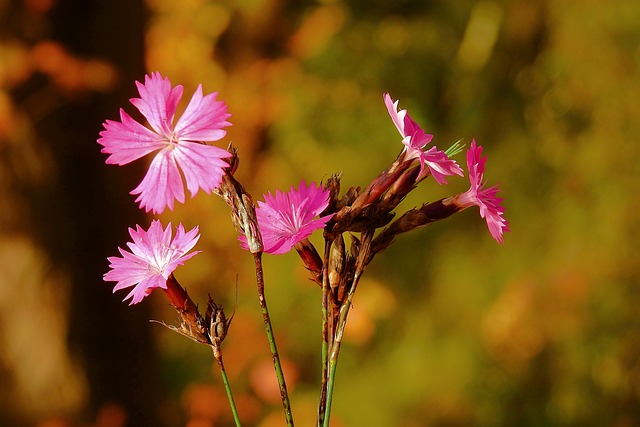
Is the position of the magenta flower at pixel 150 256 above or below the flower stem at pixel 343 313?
above

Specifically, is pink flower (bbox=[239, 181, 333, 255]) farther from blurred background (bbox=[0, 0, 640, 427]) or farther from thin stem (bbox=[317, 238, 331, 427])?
blurred background (bbox=[0, 0, 640, 427])

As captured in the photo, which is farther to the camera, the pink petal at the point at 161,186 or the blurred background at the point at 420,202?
the blurred background at the point at 420,202

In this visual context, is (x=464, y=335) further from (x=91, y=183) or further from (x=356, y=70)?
(x=91, y=183)

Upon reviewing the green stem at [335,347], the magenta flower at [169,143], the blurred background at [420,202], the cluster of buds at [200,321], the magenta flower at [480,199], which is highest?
the blurred background at [420,202]

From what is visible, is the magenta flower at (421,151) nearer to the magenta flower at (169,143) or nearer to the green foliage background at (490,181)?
the magenta flower at (169,143)

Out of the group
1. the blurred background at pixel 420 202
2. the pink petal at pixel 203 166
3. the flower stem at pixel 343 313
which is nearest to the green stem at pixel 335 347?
the flower stem at pixel 343 313

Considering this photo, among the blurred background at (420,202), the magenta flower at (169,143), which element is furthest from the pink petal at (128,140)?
the blurred background at (420,202)
